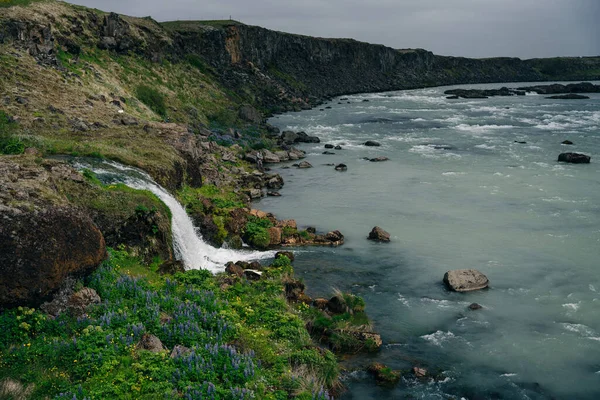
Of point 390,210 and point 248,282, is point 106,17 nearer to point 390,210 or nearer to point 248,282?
point 390,210

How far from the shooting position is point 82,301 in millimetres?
12438

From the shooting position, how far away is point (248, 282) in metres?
17.4

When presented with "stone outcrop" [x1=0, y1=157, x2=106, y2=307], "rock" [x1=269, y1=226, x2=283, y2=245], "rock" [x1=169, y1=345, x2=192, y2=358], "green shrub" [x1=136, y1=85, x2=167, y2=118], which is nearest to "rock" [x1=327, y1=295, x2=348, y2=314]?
"rock" [x1=169, y1=345, x2=192, y2=358]

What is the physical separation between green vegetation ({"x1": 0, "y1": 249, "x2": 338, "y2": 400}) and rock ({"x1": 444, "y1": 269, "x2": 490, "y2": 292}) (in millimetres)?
7927

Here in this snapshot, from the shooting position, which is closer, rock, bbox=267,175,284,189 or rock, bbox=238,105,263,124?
rock, bbox=267,175,284,189

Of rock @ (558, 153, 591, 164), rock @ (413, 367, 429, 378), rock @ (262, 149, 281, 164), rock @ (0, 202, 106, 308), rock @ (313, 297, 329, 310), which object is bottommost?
rock @ (413, 367, 429, 378)

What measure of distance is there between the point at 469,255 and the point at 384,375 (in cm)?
1106

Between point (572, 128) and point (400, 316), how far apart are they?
52.4 m

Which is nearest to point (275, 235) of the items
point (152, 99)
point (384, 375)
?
point (384, 375)

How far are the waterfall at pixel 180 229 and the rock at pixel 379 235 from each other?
5564 mm

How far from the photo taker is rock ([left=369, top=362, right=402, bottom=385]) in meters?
13.3

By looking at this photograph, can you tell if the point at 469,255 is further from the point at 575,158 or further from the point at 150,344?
the point at 575,158

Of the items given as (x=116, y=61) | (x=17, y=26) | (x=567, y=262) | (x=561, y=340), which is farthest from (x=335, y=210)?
(x=116, y=61)

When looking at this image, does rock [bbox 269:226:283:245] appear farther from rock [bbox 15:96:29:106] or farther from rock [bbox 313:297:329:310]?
rock [bbox 15:96:29:106]
